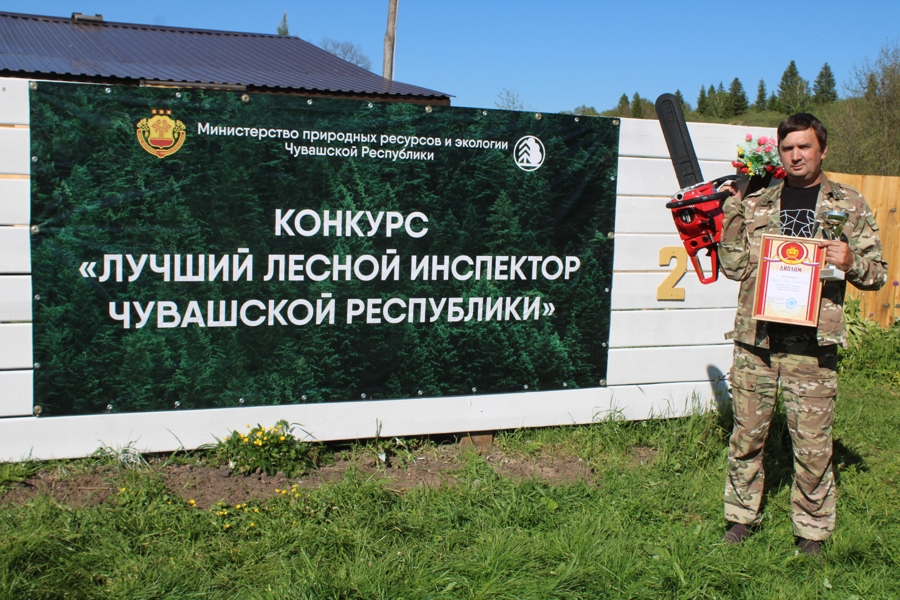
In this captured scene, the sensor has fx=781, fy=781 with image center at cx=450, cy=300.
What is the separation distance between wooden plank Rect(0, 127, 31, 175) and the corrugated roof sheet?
9562 mm

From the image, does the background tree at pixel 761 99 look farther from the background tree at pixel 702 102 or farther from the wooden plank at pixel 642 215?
the wooden plank at pixel 642 215

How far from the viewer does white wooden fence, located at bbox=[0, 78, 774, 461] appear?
3.67 m

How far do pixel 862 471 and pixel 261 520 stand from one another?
3169mm

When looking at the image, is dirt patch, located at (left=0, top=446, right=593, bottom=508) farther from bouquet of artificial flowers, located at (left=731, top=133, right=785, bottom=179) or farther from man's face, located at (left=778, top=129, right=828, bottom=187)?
bouquet of artificial flowers, located at (left=731, top=133, right=785, bottom=179)

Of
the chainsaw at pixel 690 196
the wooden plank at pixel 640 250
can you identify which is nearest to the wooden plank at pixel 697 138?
the wooden plank at pixel 640 250

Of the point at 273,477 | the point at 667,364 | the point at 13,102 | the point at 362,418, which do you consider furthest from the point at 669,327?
the point at 13,102

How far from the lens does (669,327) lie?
4605mm

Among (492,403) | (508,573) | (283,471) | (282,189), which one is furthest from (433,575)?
(282,189)

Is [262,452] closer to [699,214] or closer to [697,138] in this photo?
[699,214]

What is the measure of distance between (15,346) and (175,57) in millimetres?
12165

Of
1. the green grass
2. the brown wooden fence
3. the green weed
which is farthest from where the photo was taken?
the brown wooden fence

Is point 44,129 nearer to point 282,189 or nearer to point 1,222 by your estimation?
point 1,222

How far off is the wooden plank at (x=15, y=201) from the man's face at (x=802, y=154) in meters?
3.22

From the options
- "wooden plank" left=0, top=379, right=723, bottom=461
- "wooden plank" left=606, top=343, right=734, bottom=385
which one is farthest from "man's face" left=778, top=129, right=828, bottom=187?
"wooden plank" left=0, top=379, right=723, bottom=461
